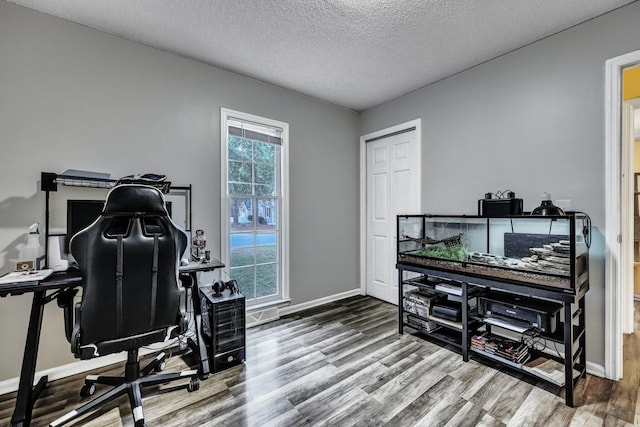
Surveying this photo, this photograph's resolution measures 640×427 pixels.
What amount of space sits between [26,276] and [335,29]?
2.68 m

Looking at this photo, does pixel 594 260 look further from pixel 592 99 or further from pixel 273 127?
pixel 273 127

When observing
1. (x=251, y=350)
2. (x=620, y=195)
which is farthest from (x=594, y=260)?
(x=251, y=350)

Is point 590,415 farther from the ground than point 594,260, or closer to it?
closer to it

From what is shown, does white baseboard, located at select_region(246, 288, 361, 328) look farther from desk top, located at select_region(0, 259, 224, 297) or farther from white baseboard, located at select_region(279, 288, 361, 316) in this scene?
desk top, located at select_region(0, 259, 224, 297)

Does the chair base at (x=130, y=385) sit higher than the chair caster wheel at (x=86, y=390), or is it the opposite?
the chair base at (x=130, y=385)

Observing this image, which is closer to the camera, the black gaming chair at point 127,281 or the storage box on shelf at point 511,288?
the black gaming chair at point 127,281

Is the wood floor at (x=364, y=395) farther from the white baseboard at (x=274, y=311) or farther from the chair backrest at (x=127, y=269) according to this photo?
the chair backrest at (x=127, y=269)

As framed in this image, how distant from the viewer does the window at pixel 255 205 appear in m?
2.94

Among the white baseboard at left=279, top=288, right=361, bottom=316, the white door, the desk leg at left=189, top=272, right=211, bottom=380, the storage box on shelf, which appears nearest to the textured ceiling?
the white door

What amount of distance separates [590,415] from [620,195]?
146 cm

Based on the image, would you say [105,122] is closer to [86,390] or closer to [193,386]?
[86,390]

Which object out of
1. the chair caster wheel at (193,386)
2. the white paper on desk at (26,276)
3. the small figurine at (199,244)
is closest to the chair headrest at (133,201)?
the white paper on desk at (26,276)

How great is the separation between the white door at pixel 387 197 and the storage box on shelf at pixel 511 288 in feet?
2.70

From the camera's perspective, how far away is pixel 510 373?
2111mm
